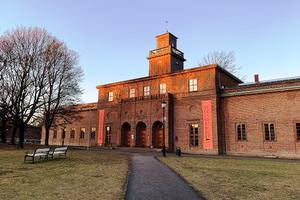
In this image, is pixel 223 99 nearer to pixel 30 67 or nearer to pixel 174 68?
pixel 174 68

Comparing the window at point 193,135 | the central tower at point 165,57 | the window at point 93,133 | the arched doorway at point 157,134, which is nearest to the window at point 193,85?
the window at point 193,135

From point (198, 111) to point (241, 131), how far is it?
5.74m

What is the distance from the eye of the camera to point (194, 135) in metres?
29.8

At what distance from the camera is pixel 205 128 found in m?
28.7

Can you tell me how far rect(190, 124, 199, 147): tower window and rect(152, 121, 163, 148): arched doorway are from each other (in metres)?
4.66

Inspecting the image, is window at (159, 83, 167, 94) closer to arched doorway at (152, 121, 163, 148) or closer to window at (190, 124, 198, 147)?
arched doorway at (152, 121, 163, 148)

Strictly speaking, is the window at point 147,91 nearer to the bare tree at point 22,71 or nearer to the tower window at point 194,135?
the tower window at point 194,135

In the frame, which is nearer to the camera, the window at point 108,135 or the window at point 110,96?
the window at point 108,135

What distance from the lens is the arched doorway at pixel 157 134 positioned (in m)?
32.7

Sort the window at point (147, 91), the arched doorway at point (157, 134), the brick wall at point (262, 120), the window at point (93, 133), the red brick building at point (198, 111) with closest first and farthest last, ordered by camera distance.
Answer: the brick wall at point (262, 120)
the red brick building at point (198, 111)
the arched doorway at point (157, 134)
the window at point (147, 91)
the window at point (93, 133)

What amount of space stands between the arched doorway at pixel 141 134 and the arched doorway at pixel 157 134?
2025mm

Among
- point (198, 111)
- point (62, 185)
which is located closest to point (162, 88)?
point (198, 111)

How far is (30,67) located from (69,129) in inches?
887

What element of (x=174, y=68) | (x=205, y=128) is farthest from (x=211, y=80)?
(x=174, y=68)
